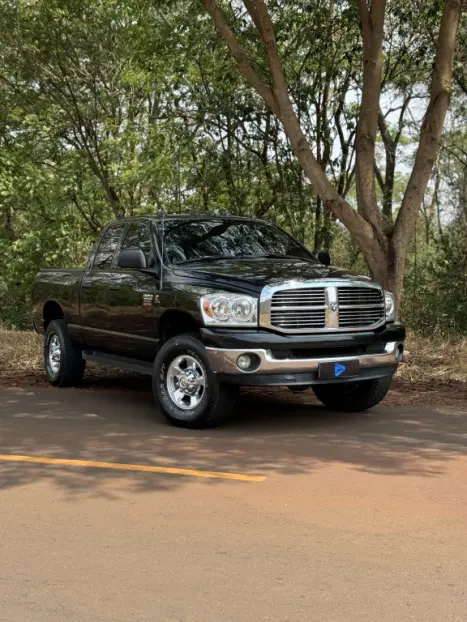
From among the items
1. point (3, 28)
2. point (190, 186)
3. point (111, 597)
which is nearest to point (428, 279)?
point (190, 186)

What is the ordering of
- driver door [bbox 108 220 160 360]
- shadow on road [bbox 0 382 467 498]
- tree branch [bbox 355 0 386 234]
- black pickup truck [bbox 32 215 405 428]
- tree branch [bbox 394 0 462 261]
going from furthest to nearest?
tree branch [bbox 355 0 386 234]
tree branch [bbox 394 0 462 261]
driver door [bbox 108 220 160 360]
black pickup truck [bbox 32 215 405 428]
shadow on road [bbox 0 382 467 498]

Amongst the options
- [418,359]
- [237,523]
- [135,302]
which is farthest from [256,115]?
[237,523]

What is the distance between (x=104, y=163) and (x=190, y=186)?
4.02 meters

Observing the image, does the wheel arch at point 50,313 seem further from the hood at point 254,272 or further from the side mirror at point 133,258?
the hood at point 254,272

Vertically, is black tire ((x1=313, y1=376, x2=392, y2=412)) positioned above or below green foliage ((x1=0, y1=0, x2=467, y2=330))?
below

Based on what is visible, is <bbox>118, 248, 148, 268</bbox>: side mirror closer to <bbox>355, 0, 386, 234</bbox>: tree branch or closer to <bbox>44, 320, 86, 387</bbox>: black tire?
<bbox>44, 320, 86, 387</bbox>: black tire

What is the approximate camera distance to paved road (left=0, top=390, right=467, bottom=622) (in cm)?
364

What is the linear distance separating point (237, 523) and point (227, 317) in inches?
108

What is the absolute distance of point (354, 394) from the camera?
27.6ft

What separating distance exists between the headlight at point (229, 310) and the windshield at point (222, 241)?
1119 mm

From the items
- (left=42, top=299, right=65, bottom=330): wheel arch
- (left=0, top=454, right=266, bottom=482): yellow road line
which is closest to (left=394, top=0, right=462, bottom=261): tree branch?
(left=42, top=299, right=65, bottom=330): wheel arch

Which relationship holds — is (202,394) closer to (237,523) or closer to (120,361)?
(120,361)

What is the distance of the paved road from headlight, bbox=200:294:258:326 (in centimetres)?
104

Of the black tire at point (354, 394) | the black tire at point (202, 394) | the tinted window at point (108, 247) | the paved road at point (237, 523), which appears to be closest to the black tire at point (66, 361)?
the tinted window at point (108, 247)
